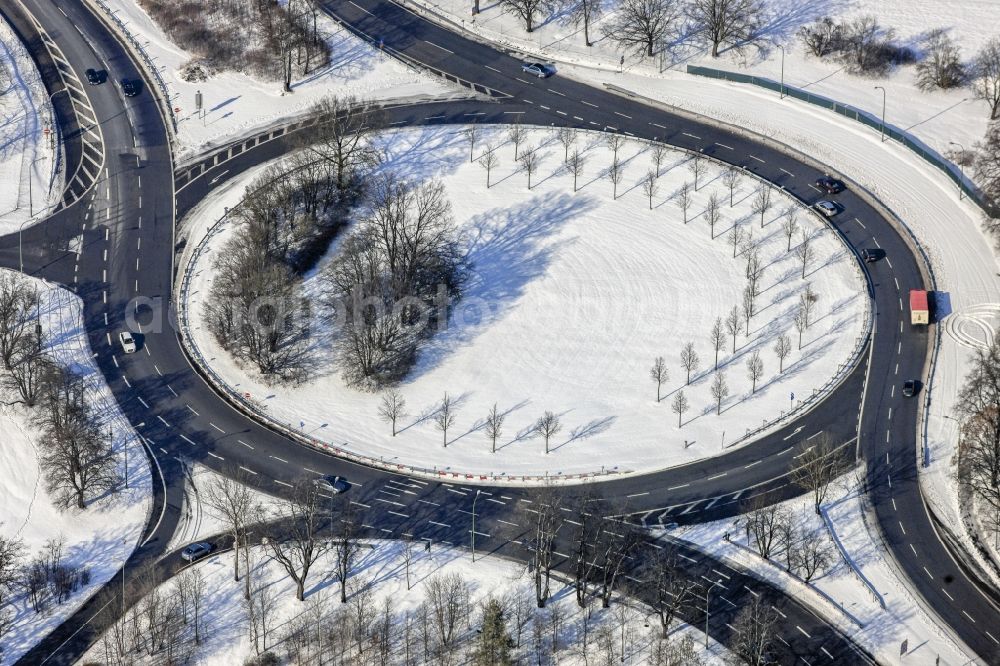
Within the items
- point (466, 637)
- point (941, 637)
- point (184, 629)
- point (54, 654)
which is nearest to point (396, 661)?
point (466, 637)

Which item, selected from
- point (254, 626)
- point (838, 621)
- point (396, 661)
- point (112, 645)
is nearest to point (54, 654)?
point (112, 645)

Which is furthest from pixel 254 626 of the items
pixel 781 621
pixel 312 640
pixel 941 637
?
pixel 941 637

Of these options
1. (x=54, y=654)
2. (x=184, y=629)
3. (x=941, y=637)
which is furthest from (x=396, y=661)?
(x=941, y=637)

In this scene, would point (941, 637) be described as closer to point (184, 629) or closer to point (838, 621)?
point (838, 621)

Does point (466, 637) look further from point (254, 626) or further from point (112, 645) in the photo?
point (112, 645)

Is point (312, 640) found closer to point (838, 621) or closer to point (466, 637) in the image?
point (466, 637)

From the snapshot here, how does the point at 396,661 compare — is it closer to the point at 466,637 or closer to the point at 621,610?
the point at 466,637
